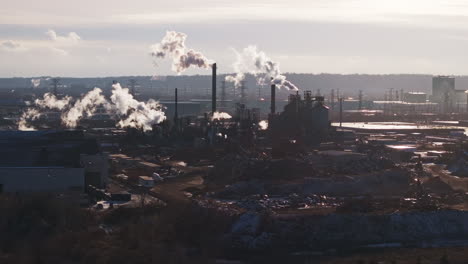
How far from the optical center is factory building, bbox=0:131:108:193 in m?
29.3

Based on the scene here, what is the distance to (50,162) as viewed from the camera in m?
30.5

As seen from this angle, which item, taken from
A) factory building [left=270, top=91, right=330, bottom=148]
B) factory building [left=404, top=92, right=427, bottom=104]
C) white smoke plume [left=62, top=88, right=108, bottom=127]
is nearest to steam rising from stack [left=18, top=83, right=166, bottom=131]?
white smoke plume [left=62, top=88, right=108, bottom=127]

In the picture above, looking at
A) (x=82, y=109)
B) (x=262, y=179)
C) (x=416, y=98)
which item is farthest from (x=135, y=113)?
(x=416, y=98)

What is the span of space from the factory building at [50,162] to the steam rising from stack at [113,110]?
22.3 metres

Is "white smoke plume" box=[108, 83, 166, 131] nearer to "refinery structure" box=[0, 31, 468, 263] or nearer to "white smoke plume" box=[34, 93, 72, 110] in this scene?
"refinery structure" box=[0, 31, 468, 263]

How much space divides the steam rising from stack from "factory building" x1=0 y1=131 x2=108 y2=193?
22.3 metres

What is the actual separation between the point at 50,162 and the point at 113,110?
53.0 m

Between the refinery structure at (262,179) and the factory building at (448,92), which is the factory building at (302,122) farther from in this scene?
the factory building at (448,92)

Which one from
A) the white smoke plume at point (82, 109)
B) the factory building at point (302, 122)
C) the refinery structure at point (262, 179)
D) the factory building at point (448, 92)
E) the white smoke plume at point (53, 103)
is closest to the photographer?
the refinery structure at point (262, 179)

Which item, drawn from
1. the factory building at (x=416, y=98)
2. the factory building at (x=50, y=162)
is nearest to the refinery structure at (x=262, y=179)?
the factory building at (x=50, y=162)

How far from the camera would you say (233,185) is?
32562 mm

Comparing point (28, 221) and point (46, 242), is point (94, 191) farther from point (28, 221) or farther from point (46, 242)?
point (46, 242)

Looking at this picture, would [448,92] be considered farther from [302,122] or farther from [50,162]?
[50,162]

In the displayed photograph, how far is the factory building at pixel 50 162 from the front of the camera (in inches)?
1154
